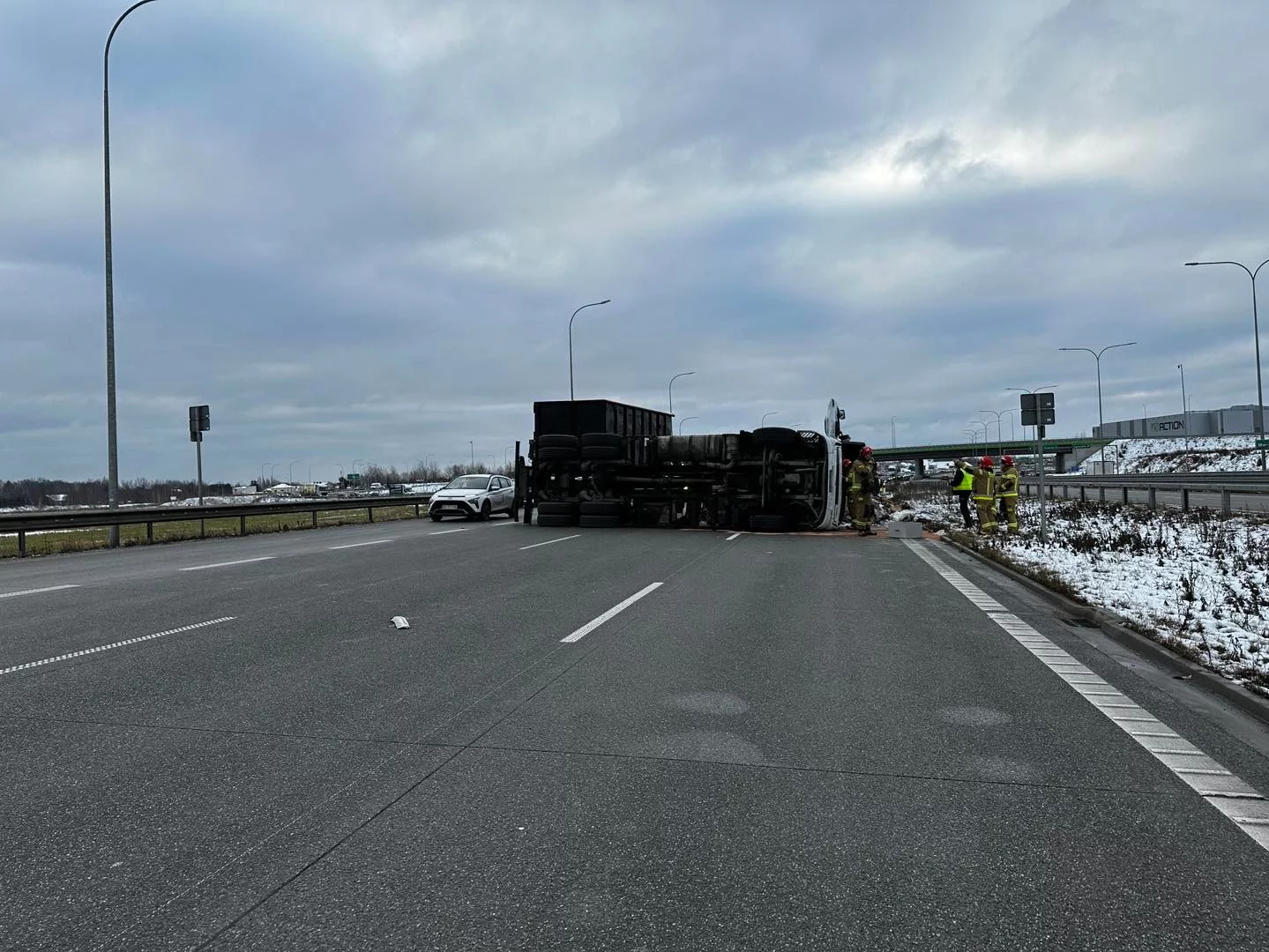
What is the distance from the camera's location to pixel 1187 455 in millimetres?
82062

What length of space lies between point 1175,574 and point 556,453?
611 inches

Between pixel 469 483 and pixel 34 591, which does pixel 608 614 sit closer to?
pixel 34 591

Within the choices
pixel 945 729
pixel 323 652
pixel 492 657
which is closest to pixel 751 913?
pixel 945 729

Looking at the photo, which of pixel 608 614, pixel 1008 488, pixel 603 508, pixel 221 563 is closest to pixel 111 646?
pixel 608 614

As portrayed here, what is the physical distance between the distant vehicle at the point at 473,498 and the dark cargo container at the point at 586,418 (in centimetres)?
500

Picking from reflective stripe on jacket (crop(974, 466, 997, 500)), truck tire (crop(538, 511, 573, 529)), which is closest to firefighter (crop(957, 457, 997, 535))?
reflective stripe on jacket (crop(974, 466, 997, 500))

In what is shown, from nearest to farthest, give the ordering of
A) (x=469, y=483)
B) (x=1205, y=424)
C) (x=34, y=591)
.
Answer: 1. (x=34, y=591)
2. (x=469, y=483)
3. (x=1205, y=424)

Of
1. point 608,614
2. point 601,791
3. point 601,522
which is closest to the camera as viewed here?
point 601,791

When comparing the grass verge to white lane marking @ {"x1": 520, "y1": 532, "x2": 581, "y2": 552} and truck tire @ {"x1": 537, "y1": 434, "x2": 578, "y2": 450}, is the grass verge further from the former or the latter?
white lane marking @ {"x1": 520, "y1": 532, "x2": 581, "y2": 552}

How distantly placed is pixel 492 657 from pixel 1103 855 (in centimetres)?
461

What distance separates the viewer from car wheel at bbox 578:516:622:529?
2377cm

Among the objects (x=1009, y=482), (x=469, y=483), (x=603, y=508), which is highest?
(x=469, y=483)

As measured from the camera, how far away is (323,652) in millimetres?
7184

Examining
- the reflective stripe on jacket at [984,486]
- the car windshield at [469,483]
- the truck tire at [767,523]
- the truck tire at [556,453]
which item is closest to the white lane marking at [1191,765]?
the reflective stripe on jacket at [984,486]
